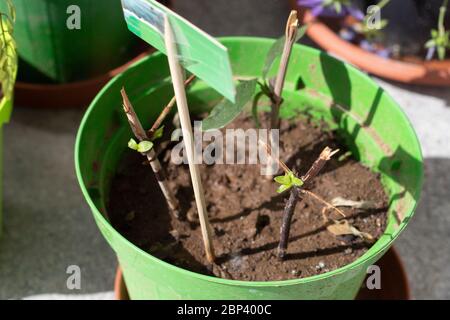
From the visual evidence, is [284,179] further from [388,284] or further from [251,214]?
[388,284]

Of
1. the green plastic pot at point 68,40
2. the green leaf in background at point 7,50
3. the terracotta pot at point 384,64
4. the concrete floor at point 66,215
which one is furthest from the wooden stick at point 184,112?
the terracotta pot at point 384,64

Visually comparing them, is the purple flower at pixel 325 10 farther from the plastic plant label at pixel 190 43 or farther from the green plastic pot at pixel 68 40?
the plastic plant label at pixel 190 43

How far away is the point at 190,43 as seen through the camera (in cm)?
71

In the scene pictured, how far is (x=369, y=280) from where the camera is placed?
116 centimetres

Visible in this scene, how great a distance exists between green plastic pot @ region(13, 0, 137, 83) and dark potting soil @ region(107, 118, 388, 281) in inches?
15.5

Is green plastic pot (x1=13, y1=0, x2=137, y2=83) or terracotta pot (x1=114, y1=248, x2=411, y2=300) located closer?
terracotta pot (x1=114, y1=248, x2=411, y2=300)

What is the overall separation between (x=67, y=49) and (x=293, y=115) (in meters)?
0.55

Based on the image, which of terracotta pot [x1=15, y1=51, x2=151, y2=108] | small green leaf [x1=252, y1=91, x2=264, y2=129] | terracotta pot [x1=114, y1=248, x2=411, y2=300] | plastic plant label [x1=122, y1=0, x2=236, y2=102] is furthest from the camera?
terracotta pot [x1=15, y1=51, x2=151, y2=108]

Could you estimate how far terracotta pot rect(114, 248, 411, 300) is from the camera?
1195mm

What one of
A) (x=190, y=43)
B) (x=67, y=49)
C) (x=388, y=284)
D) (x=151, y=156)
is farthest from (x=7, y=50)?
(x=388, y=284)

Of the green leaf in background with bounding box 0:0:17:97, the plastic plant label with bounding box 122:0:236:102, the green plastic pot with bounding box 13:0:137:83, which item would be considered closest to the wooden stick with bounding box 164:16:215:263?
the plastic plant label with bounding box 122:0:236:102

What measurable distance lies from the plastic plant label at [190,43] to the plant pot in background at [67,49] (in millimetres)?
586

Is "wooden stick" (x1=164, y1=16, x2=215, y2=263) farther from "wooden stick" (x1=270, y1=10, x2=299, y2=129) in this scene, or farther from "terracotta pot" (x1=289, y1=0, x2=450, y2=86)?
"terracotta pot" (x1=289, y1=0, x2=450, y2=86)

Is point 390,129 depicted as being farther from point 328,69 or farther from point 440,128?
point 440,128
